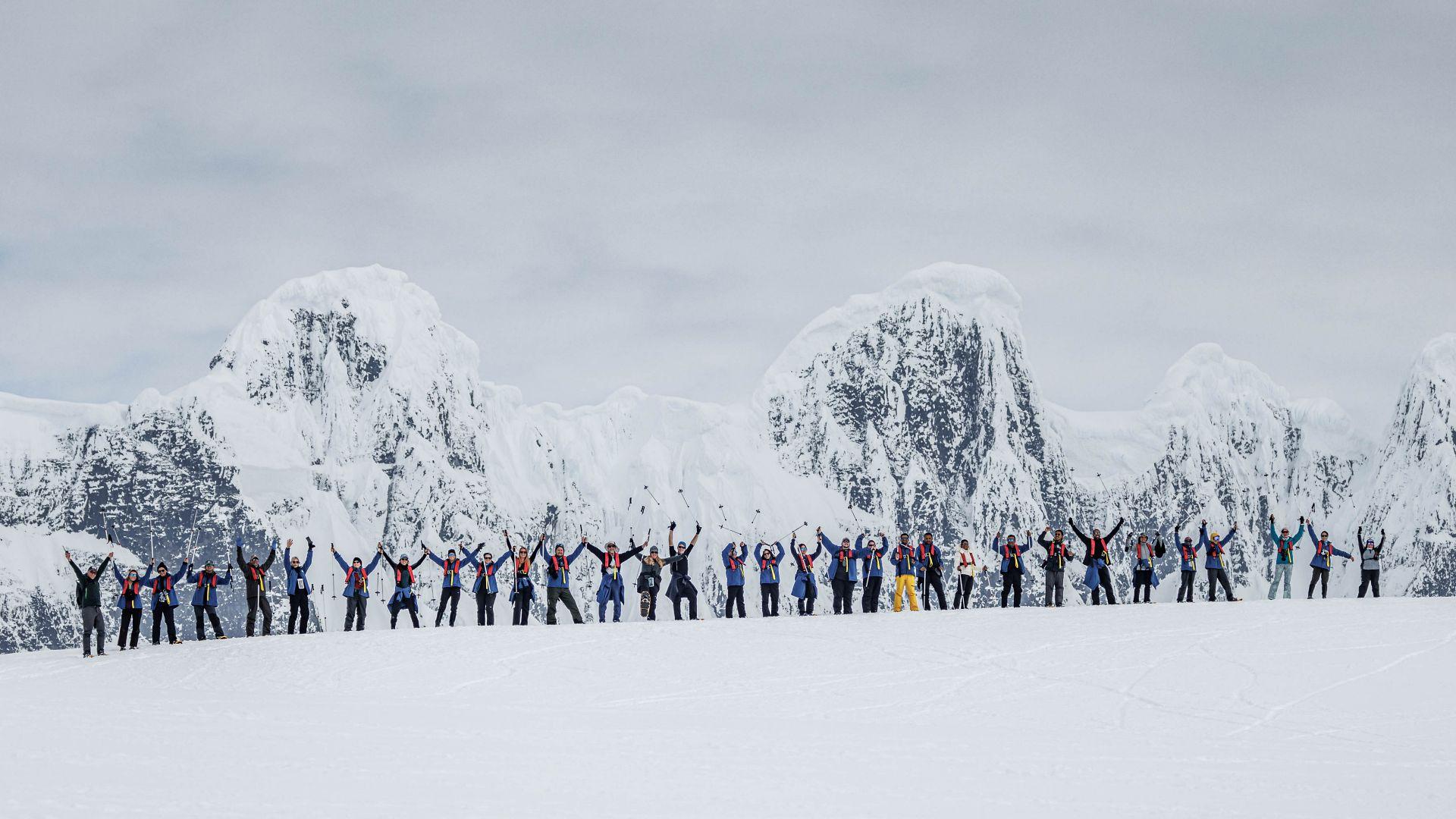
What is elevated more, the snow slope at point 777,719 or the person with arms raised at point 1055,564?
the person with arms raised at point 1055,564

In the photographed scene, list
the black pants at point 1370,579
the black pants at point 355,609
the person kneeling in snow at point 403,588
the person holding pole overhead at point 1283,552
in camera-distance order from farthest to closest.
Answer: the black pants at point 1370,579 < the person holding pole overhead at point 1283,552 < the person kneeling in snow at point 403,588 < the black pants at point 355,609

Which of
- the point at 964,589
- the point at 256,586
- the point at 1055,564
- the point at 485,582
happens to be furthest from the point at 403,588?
the point at 1055,564

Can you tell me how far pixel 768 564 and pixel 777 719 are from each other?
12585 mm

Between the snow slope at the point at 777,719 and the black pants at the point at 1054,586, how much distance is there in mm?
1557

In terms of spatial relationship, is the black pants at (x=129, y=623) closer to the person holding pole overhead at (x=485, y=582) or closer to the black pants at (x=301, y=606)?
the black pants at (x=301, y=606)

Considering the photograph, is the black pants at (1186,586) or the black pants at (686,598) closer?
the black pants at (686,598)

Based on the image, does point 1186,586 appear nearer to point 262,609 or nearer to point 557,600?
point 557,600

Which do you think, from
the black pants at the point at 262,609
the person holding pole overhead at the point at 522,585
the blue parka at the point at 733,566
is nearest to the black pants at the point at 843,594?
the blue parka at the point at 733,566

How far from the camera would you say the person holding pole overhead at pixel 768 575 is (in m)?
30.4

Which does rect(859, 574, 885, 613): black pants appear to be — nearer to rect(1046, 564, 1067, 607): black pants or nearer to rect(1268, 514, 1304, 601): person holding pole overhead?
rect(1046, 564, 1067, 607): black pants

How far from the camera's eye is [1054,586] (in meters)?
31.1

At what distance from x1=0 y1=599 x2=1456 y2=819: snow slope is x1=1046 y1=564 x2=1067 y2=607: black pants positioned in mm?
1557

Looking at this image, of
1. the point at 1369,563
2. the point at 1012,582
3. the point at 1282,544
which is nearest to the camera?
the point at 1012,582

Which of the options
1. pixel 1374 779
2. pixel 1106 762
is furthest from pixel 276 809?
pixel 1374 779
